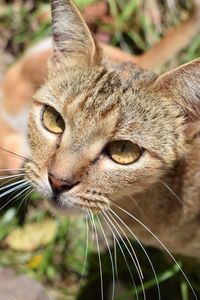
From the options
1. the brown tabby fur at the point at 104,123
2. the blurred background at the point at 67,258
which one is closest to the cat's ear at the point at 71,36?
the brown tabby fur at the point at 104,123

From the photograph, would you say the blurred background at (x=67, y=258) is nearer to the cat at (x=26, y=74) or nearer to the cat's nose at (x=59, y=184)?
the cat at (x=26, y=74)

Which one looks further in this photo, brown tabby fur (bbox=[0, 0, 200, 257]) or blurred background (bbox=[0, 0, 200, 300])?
blurred background (bbox=[0, 0, 200, 300])

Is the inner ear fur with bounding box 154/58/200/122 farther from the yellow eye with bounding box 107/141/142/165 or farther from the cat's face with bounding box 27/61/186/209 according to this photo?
the yellow eye with bounding box 107/141/142/165

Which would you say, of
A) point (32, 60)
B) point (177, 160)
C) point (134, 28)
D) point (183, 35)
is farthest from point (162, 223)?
point (134, 28)

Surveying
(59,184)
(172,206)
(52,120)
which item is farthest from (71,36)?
(172,206)

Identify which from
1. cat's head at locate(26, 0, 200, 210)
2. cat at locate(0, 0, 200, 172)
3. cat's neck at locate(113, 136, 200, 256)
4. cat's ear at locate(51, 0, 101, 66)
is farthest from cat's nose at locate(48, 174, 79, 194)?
cat at locate(0, 0, 200, 172)

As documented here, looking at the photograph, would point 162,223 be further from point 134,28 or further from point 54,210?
point 134,28
